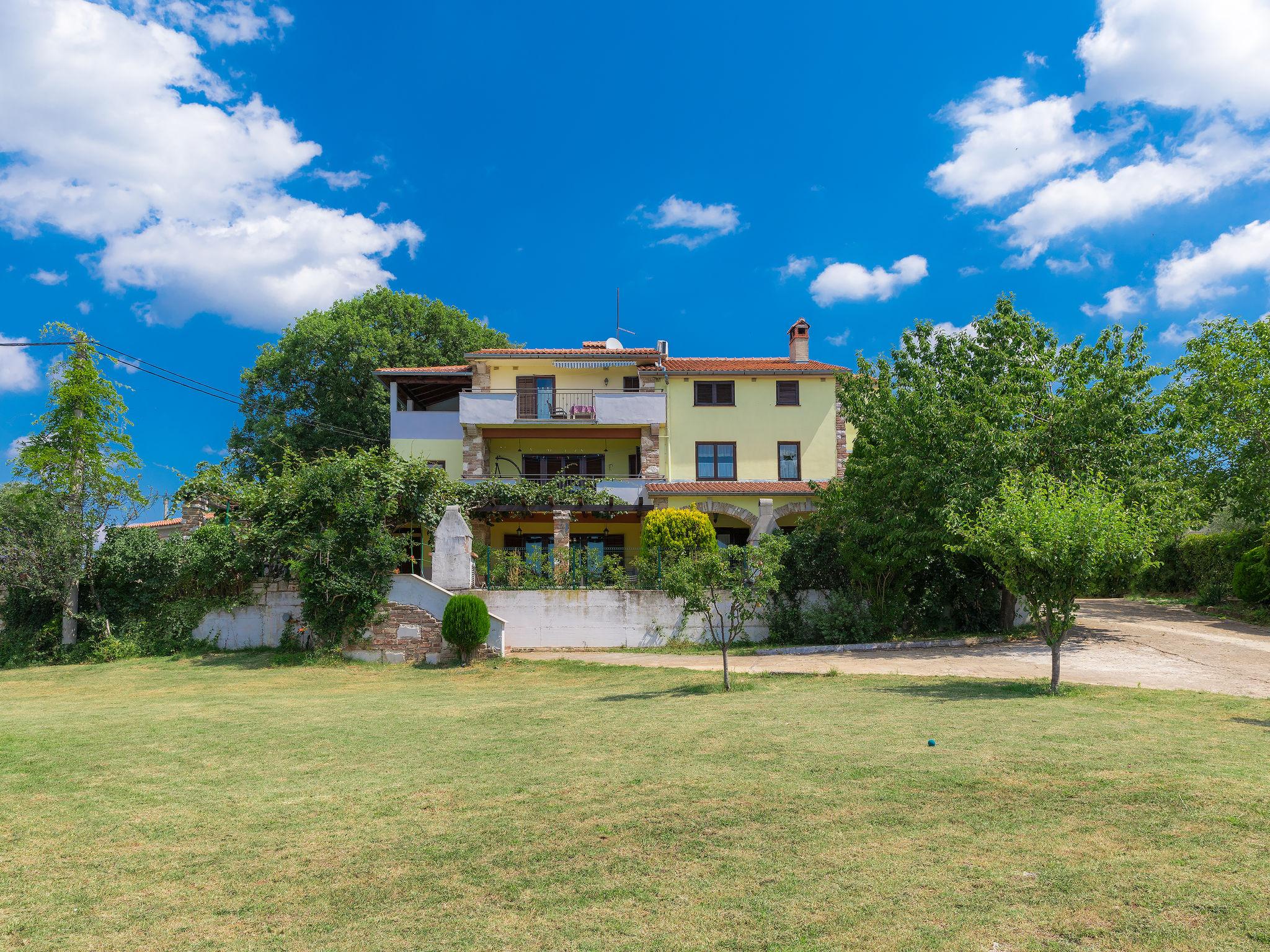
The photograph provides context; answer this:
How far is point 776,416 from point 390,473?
17.2 m

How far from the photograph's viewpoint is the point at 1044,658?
16.8 metres

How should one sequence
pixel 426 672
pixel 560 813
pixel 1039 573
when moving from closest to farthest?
pixel 560 813
pixel 1039 573
pixel 426 672

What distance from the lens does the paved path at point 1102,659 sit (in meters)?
14.4

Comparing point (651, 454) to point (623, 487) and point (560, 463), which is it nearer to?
point (623, 487)

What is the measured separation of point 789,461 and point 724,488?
12.7 feet

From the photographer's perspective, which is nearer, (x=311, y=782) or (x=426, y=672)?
(x=311, y=782)

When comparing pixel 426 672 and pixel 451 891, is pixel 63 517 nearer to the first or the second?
pixel 426 672

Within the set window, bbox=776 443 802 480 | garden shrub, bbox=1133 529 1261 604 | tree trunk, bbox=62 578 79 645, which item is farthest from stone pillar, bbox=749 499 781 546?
tree trunk, bbox=62 578 79 645

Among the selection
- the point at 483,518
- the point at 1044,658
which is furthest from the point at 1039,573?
the point at 483,518

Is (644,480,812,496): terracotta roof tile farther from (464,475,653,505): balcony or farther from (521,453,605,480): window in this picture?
(521,453,605,480): window

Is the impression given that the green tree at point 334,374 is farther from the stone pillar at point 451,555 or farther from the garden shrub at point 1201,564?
the garden shrub at point 1201,564

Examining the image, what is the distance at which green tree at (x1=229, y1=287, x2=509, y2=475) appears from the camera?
3822 centimetres

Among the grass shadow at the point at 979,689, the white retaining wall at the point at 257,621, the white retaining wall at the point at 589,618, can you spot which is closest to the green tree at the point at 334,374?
the white retaining wall at the point at 257,621

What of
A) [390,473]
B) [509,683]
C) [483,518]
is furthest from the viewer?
[483,518]
